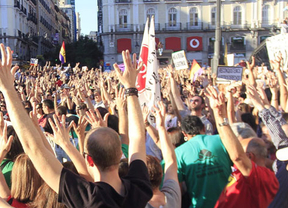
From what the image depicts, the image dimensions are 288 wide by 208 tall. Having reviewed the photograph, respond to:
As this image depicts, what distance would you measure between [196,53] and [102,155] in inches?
1796

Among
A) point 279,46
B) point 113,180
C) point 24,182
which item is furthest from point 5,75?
point 279,46

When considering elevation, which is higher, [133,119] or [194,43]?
[194,43]

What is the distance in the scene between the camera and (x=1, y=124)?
2.90 meters

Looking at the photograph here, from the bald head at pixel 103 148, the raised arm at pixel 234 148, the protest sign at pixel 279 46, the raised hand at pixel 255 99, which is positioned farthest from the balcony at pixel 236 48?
the bald head at pixel 103 148

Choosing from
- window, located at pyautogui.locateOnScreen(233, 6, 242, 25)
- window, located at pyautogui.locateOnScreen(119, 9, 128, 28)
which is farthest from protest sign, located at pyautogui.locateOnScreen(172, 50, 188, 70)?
window, located at pyautogui.locateOnScreen(233, 6, 242, 25)

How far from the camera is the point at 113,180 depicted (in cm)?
220

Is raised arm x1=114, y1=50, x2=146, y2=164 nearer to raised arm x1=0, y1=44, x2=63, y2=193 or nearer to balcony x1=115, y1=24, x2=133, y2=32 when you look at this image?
raised arm x1=0, y1=44, x2=63, y2=193

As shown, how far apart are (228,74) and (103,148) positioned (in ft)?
21.7

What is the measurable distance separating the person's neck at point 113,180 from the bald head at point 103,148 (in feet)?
0.11

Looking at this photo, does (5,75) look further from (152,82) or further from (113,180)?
(152,82)

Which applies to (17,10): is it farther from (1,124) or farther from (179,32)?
(1,124)

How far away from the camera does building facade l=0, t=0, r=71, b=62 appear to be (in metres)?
42.0

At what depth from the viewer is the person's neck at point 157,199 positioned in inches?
101

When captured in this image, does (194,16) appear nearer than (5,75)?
No
